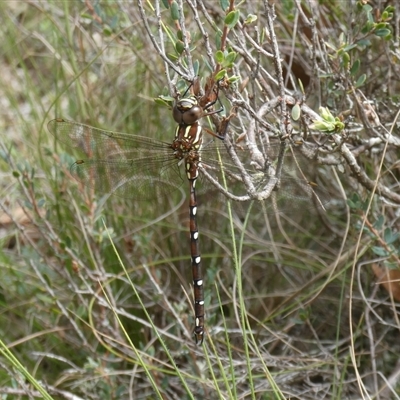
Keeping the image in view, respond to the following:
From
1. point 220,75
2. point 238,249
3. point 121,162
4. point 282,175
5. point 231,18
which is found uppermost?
point 231,18

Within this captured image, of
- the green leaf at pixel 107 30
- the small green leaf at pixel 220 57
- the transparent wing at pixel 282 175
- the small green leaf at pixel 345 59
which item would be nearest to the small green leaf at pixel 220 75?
the small green leaf at pixel 220 57

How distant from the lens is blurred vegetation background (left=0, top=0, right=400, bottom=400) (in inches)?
76.2

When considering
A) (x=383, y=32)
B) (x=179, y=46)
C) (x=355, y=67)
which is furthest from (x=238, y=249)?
(x=179, y=46)

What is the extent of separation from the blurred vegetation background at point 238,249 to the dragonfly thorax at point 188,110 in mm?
54

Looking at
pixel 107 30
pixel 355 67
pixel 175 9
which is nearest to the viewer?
pixel 175 9

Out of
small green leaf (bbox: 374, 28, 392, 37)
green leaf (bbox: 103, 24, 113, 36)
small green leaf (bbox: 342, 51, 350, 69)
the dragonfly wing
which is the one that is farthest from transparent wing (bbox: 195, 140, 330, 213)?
green leaf (bbox: 103, 24, 113, 36)

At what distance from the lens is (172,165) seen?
1988 millimetres

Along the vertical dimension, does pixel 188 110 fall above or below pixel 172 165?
above

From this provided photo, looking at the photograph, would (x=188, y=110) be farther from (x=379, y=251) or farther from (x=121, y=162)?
(x=379, y=251)

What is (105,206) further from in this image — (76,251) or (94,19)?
(94,19)

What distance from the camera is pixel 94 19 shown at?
2363 millimetres

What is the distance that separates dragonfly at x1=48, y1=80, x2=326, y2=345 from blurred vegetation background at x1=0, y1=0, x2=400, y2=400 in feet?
0.27

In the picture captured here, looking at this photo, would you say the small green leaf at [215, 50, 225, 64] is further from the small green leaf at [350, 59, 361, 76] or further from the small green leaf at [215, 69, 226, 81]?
the small green leaf at [350, 59, 361, 76]

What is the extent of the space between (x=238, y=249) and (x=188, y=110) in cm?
93
